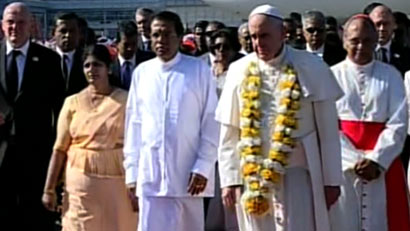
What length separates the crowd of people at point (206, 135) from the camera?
613 cm

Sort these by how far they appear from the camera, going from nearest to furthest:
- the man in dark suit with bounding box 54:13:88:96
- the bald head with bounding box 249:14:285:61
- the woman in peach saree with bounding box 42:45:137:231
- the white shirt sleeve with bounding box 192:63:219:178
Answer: the bald head with bounding box 249:14:285:61 < the white shirt sleeve with bounding box 192:63:219:178 < the woman in peach saree with bounding box 42:45:137:231 < the man in dark suit with bounding box 54:13:88:96

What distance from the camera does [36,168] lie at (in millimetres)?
8305

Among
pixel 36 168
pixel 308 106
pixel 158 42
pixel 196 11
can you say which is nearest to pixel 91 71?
pixel 158 42

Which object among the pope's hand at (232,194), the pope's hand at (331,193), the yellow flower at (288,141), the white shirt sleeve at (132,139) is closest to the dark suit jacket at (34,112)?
the white shirt sleeve at (132,139)

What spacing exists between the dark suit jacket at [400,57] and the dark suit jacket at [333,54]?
0.46 m

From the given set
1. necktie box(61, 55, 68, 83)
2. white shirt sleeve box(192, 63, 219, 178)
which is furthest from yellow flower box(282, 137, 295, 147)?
necktie box(61, 55, 68, 83)

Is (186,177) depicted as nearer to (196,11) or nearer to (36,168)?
(36,168)

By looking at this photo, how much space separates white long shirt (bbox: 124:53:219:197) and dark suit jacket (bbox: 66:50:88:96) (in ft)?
5.90

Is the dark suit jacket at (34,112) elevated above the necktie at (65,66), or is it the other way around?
the necktie at (65,66)

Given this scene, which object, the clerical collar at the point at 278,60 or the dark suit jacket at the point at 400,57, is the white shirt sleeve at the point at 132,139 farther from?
the dark suit jacket at the point at 400,57

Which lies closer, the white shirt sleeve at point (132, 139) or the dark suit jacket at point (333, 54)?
the white shirt sleeve at point (132, 139)

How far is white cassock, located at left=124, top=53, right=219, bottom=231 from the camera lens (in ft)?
22.7

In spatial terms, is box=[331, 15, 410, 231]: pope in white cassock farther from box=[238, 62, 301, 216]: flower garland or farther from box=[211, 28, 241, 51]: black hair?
box=[211, 28, 241, 51]: black hair

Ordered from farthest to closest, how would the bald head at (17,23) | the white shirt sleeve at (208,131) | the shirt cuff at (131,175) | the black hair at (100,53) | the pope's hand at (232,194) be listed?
the bald head at (17,23)
the black hair at (100,53)
the shirt cuff at (131,175)
the white shirt sleeve at (208,131)
the pope's hand at (232,194)
